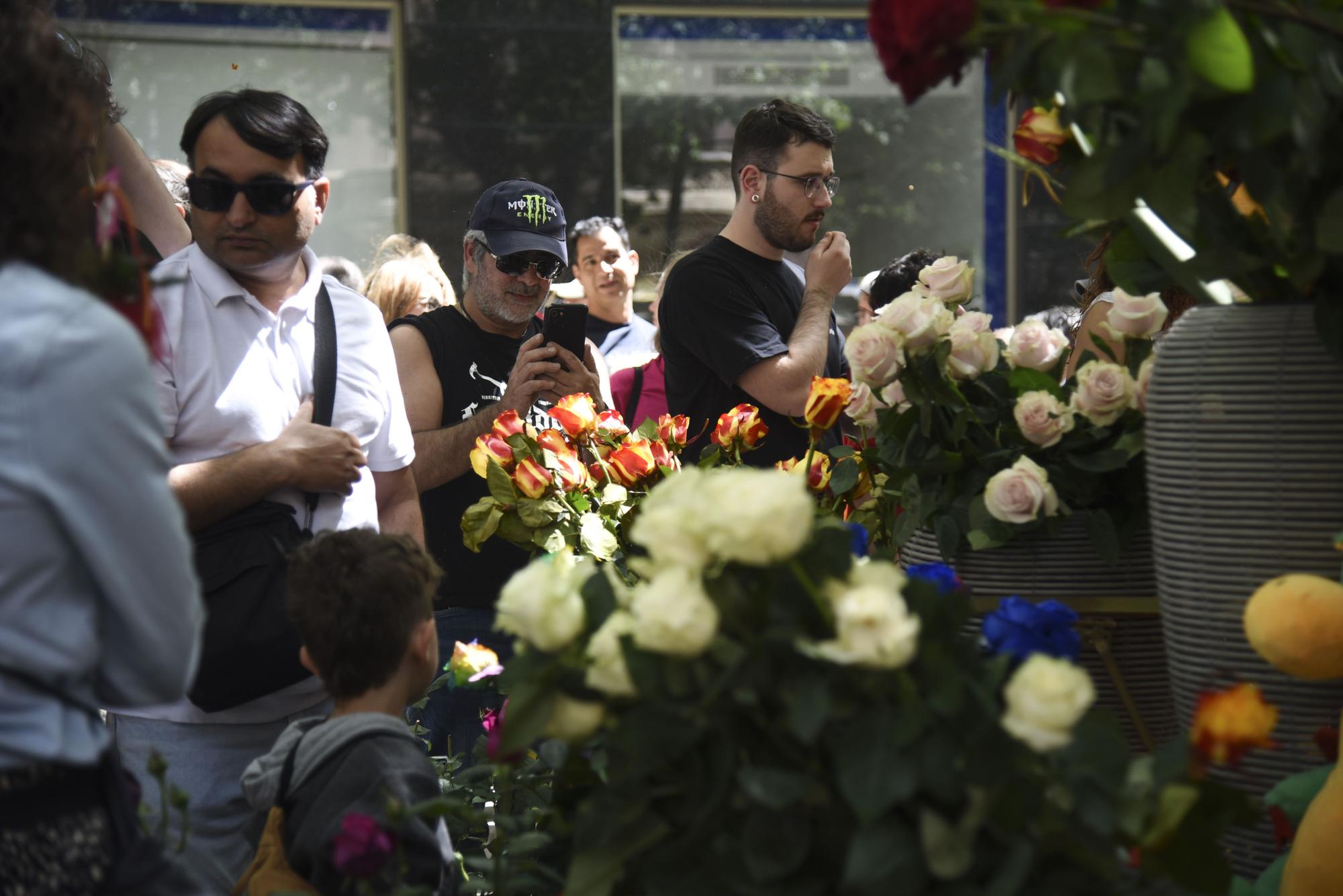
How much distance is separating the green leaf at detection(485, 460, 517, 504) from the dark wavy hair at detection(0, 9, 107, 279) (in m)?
1.24

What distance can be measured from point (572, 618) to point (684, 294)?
2159 mm

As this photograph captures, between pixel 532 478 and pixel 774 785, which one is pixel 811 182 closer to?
pixel 532 478

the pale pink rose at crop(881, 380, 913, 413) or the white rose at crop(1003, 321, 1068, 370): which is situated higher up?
the white rose at crop(1003, 321, 1068, 370)

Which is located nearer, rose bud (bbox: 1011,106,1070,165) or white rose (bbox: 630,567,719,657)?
white rose (bbox: 630,567,719,657)

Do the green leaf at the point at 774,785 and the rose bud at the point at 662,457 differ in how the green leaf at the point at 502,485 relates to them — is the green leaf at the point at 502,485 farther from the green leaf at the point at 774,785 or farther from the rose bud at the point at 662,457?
the green leaf at the point at 774,785

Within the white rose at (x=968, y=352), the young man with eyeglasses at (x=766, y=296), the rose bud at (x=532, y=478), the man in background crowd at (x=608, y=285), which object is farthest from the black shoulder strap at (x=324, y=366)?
the man in background crowd at (x=608, y=285)

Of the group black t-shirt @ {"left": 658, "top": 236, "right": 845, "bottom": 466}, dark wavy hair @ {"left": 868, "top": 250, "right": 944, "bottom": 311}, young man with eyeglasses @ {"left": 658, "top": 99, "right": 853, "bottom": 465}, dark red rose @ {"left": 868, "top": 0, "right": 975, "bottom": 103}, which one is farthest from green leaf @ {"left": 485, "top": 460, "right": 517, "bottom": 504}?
dark wavy hair @ {"left": 868, "top": 250, "right": 944, "bottom": 311}

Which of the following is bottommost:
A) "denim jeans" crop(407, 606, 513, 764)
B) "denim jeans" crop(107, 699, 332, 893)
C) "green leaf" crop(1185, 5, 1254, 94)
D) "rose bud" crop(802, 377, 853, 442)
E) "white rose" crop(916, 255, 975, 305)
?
"denim jeans" crop(407, 606, 513, 764)

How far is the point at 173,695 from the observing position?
130cm

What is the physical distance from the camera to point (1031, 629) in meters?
1.47

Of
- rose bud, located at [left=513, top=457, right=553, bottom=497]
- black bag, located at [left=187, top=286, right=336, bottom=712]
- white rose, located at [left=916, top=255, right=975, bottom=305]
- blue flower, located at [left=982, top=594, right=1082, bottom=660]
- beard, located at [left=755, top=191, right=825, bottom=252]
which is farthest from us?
beard, located at [left=755, top=191, right=825, bottom=252]

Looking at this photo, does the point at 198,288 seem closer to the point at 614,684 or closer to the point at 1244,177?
the point at 614,684

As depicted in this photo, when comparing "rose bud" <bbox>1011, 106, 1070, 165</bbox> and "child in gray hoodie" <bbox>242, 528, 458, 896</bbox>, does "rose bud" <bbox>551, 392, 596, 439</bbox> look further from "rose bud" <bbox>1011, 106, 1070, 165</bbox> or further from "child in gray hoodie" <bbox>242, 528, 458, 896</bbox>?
"rose bud" <bbox>1011, 106, 1070, 165</bbox>

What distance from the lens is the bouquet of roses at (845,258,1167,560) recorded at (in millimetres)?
1825
